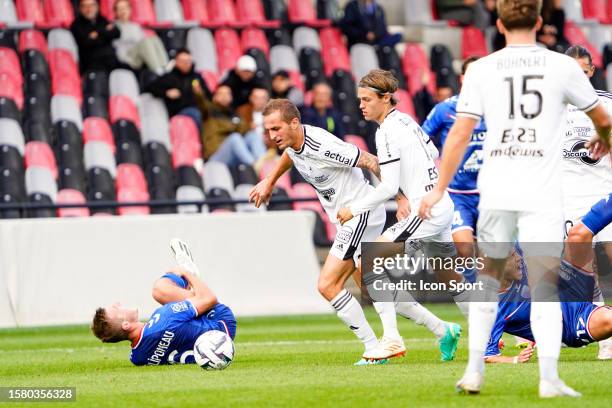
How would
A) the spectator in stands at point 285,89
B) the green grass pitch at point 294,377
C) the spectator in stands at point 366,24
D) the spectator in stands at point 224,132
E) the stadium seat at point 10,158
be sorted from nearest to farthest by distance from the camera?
the green grass pitch at point 294,377
the stadium seat at point 10,158
the spectator in stands at point 224,132
the spectator in stands at point 285,89
the spectator in stands at point 366,24

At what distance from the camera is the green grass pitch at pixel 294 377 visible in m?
7.99

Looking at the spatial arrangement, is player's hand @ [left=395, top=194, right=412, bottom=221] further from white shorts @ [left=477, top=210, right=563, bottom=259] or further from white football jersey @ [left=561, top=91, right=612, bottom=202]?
white shorts @ [left=477, top=210, right=563, bottom=259]

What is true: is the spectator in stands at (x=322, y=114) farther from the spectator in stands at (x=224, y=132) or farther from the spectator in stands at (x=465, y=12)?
the spectator in stands at (x=465, y=12)

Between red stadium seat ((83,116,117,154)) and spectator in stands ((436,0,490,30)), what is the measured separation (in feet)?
24.8

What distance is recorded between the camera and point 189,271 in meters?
11.1

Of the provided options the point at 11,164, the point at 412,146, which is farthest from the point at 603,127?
the point at 11,164

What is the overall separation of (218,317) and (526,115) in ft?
14.2

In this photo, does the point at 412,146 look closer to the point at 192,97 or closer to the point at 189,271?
the point at 189,271

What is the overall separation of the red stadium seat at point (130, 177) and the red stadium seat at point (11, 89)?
1894 mm

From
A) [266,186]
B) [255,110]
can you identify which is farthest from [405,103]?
[266,186]

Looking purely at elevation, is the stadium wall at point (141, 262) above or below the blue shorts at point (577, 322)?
below

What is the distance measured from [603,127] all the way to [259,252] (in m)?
9.29

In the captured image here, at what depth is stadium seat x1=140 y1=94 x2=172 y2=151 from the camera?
2028cm

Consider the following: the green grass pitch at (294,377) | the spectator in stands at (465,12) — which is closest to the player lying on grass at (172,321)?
the green grass pitch at (294,377)
